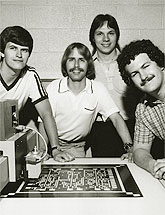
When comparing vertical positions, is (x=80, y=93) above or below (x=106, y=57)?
below

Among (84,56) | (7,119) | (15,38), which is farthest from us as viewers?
(84,56)

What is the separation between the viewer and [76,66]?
2.55 m

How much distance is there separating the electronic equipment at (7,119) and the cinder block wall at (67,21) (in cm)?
164

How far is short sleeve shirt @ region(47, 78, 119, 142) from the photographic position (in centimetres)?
249

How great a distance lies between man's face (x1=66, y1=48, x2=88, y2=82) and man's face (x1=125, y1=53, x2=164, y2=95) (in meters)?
0.86

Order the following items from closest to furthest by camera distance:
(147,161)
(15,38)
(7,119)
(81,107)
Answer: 1. (7,119)
2. (147,161)
3. (15,38)
4. (81,107)

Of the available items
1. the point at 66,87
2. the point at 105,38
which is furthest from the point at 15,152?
the point at 105,38

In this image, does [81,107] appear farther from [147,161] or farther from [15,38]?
[147,161]

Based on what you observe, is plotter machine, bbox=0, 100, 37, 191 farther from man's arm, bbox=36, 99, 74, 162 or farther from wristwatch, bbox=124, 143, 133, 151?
wristwatch, bbox=124, 143, 133, 151

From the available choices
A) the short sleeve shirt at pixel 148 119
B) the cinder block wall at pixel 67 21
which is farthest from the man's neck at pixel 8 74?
the short sleeve shirt at pixel 148 119

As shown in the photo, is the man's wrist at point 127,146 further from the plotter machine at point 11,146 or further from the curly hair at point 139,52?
the plotter machine at point 11,146

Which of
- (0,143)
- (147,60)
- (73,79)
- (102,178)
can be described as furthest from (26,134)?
(73,79)

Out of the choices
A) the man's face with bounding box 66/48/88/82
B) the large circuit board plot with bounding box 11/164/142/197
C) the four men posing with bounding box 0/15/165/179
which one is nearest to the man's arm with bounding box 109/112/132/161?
the four men posing with bounding box 0/15/165/179

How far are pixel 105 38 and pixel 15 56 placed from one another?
0.94 meters
